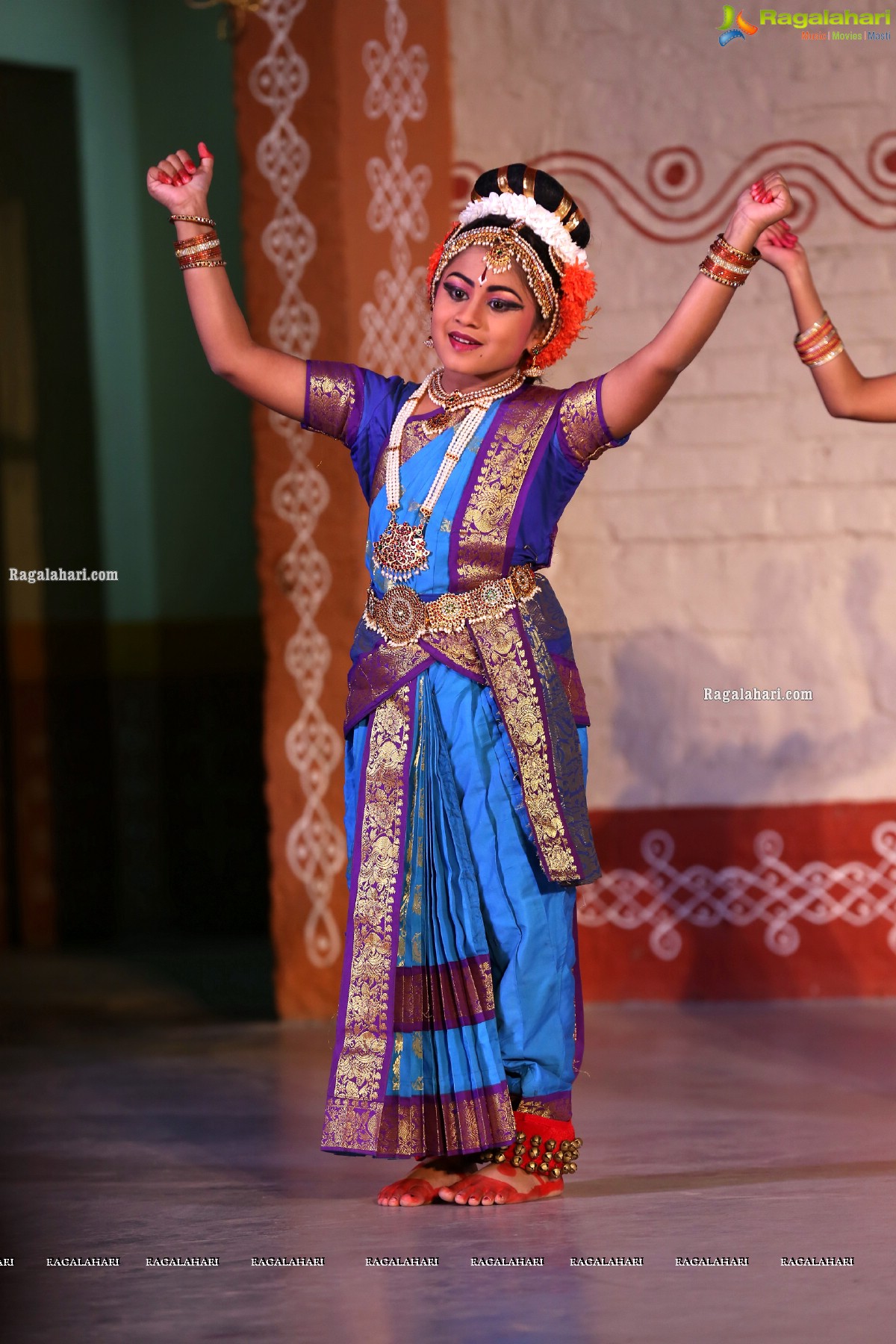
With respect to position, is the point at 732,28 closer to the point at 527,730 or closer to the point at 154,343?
the point at 527,730

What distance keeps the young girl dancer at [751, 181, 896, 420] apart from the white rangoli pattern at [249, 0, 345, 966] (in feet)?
6.39

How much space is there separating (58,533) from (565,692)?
12.6 ft

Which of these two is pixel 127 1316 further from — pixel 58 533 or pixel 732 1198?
pixel 58 533

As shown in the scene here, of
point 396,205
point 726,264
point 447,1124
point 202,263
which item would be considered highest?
point 396,205

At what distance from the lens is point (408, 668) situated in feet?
9.48

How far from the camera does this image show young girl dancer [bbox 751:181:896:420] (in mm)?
2799

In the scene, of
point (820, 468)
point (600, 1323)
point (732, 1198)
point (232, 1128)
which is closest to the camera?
point (600, 1323)

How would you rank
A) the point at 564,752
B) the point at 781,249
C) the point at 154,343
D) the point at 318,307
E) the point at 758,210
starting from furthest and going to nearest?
the point at 154,343 < the point at 318,307 < the point at 564,752 < the point at 781,249 < the point at 758,210

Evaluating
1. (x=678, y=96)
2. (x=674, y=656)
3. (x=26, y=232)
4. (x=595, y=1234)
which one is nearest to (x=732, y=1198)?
(x=595, y=1234)

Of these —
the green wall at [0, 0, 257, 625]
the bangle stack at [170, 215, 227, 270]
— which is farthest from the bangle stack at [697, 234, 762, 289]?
the green wall at [0, 0, 257, 625]

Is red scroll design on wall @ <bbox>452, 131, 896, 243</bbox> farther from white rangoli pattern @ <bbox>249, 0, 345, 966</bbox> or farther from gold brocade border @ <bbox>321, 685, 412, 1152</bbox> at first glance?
gold brocade border @ <bbox>321, 685, 412, 1152</bbox>

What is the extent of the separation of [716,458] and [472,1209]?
8.05 ft

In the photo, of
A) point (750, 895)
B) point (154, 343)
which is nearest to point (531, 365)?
point (750, 895)

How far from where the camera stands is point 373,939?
9.36ft
